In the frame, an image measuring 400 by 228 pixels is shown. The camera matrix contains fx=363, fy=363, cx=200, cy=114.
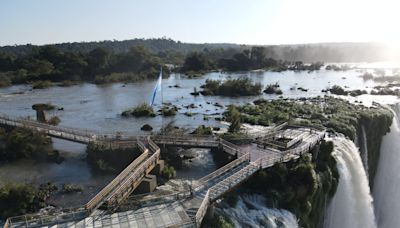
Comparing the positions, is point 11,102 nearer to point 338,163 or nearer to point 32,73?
point 32,73

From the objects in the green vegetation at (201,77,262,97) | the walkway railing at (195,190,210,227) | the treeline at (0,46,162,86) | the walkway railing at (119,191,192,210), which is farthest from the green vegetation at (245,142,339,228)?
the treeline at (0,46,162,86)

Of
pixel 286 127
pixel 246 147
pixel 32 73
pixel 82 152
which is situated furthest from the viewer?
pixel 32 73

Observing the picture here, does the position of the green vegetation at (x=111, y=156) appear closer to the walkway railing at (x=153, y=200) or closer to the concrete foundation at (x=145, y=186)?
the concrete foundation at (x=145, y=186)

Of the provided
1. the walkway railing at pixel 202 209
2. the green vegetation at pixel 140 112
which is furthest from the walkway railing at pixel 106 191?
the green vegetation at pixel 140 112

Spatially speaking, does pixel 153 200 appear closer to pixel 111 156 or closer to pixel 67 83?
pixel 111 156

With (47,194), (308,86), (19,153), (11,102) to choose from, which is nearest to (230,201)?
(47,194)

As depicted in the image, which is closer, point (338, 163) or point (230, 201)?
point (230, 201)
